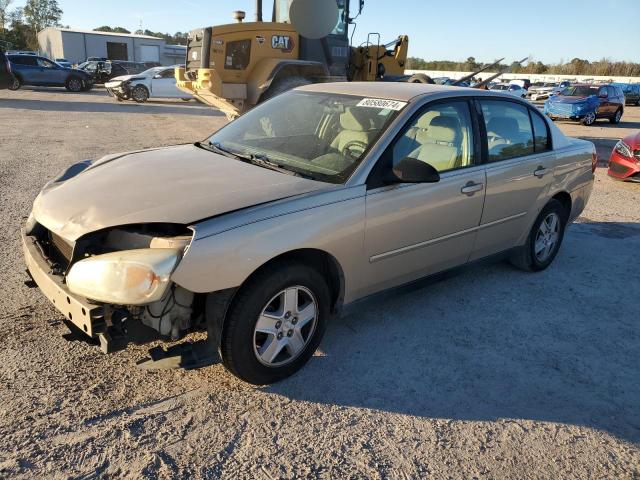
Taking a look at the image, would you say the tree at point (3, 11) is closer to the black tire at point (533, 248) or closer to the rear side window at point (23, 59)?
the rear side window at point (23, 59)

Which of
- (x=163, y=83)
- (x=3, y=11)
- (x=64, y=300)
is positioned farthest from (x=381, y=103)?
(x=3, y=11)

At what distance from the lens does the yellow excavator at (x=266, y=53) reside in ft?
33.3

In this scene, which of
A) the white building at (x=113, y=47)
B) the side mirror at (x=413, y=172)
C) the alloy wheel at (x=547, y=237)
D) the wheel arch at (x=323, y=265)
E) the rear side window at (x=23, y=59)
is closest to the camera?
the wheel arch at (x=323, y=265)

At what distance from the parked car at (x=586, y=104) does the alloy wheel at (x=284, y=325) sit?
19619 millimetres

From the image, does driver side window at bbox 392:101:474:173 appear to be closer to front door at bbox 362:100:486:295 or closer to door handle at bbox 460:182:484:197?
front door at bbox 362:100:486:295

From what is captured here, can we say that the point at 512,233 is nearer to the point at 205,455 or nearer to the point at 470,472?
the point at 470,472

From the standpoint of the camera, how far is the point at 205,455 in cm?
249

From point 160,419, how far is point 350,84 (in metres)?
2.87

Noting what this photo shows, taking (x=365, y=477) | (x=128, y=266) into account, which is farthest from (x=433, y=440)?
(x=128, y=266)

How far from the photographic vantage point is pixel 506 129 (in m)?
4.38

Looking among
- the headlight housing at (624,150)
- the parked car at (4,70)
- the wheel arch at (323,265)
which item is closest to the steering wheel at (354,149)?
the wheel arch at (323,265)

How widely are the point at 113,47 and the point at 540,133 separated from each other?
57703 mm

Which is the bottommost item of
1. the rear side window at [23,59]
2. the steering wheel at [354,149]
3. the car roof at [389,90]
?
the rear side window at [23,59]

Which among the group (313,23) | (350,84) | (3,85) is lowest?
(3,85)
